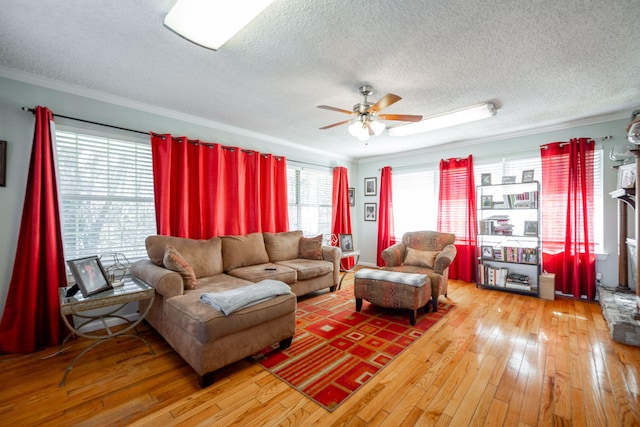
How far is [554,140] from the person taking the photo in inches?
155

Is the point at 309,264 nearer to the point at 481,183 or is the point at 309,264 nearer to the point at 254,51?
the point at 254,51

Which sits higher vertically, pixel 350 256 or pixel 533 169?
pixel 533 169

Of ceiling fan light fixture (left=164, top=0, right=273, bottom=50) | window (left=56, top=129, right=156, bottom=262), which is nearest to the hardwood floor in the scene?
window (left=56, top=129, right=156, bottom=262)

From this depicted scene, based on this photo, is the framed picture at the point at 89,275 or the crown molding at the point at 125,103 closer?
the framed picture at the point at 89,275

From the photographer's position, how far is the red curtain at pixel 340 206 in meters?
5.53

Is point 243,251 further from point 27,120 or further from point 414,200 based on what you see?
point 414,200

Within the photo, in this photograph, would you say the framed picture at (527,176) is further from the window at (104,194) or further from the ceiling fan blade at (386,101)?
the window at (104,194)

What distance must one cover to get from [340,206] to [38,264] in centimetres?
434

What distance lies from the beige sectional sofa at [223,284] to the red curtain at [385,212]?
181 cm

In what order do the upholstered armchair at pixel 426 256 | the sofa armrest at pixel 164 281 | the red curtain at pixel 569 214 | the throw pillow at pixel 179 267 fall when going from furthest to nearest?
the red curtain at pixel 569 214
the upholstered armchair at pixel 426 256
the throw pillow at pixel 179 267
the sofa armrest at pixel 164 281

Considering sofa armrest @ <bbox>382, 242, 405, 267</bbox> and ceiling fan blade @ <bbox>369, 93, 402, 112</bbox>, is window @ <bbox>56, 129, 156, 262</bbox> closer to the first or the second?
ceiling fan blade @ <bbox>369, 93, 402, 112</bbox>

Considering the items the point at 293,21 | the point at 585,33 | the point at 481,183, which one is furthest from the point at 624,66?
the point at 293,21

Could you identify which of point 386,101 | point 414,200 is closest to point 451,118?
point 386,101

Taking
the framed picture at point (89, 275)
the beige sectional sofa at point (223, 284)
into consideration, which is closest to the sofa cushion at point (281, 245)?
the beige sectional sofa at point (223, 284)
